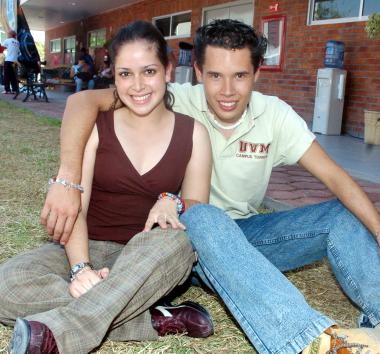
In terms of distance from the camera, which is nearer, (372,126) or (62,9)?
(372,126)

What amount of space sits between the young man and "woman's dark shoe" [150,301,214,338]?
12 centimetres

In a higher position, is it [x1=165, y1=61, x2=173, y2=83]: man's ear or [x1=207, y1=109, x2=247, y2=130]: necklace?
[x1=165, y1=61, x2=173, y2=83]: man's ear

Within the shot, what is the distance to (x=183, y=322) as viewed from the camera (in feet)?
5.82

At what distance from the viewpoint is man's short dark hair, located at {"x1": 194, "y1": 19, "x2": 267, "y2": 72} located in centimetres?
198

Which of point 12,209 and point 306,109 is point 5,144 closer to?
point 12,209

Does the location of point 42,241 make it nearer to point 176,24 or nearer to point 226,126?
point 226,126

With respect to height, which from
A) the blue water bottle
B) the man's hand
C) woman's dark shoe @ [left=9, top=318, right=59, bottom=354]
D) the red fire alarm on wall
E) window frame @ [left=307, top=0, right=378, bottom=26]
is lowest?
woman's dark shoe @ [left=9, top=318, right=59, bottom=354]

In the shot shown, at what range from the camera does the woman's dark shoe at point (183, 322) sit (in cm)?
176

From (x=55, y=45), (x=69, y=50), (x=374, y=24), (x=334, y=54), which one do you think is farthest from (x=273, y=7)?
(x=55, y=45)

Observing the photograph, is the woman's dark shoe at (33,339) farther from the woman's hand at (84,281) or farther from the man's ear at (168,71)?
the man's ear at (168,71)

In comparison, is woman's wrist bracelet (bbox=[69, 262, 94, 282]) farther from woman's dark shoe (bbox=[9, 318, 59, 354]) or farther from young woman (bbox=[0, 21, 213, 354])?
woman's dark shoe (bbox=[9, 318, 59, 354])

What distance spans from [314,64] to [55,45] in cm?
1864

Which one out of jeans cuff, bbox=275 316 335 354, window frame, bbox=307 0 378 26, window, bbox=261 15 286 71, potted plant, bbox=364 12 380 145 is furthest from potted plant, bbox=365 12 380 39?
jeans cuff, bbox=275 316 335 354

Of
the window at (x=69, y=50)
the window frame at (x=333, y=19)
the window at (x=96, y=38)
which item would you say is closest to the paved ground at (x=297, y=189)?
the window frame at (x=333, y=19)
